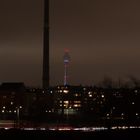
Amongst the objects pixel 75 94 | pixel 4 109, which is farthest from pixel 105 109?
pixel 75 94

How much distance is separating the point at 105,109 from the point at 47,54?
17958mm

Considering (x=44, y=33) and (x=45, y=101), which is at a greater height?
(x=44, y=33)

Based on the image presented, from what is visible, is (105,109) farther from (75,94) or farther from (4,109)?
(75,94)

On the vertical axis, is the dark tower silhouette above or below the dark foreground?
above

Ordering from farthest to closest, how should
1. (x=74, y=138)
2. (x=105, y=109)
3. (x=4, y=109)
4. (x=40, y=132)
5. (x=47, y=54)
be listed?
(x=4, y=109) < (x=47, y=54) < (x=105, y=109) < (x=40, y=132) < (x=74, y=138)

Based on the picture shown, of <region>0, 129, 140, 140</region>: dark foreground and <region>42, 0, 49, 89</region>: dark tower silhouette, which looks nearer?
<region>0, 129, 140, 140</region>: dark foreground

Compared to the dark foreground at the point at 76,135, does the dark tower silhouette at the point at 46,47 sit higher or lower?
higher

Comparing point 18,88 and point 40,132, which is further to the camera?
point 18,88

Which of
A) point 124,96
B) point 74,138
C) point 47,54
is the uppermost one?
point 47,54

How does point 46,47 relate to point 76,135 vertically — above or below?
above

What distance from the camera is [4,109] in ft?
452

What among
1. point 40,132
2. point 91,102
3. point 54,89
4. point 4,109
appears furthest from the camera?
point 54,89

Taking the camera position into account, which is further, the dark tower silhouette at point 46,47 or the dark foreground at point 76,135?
the dark tower silhouette at point 46,47

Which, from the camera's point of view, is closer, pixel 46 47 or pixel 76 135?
pixel 76 135
